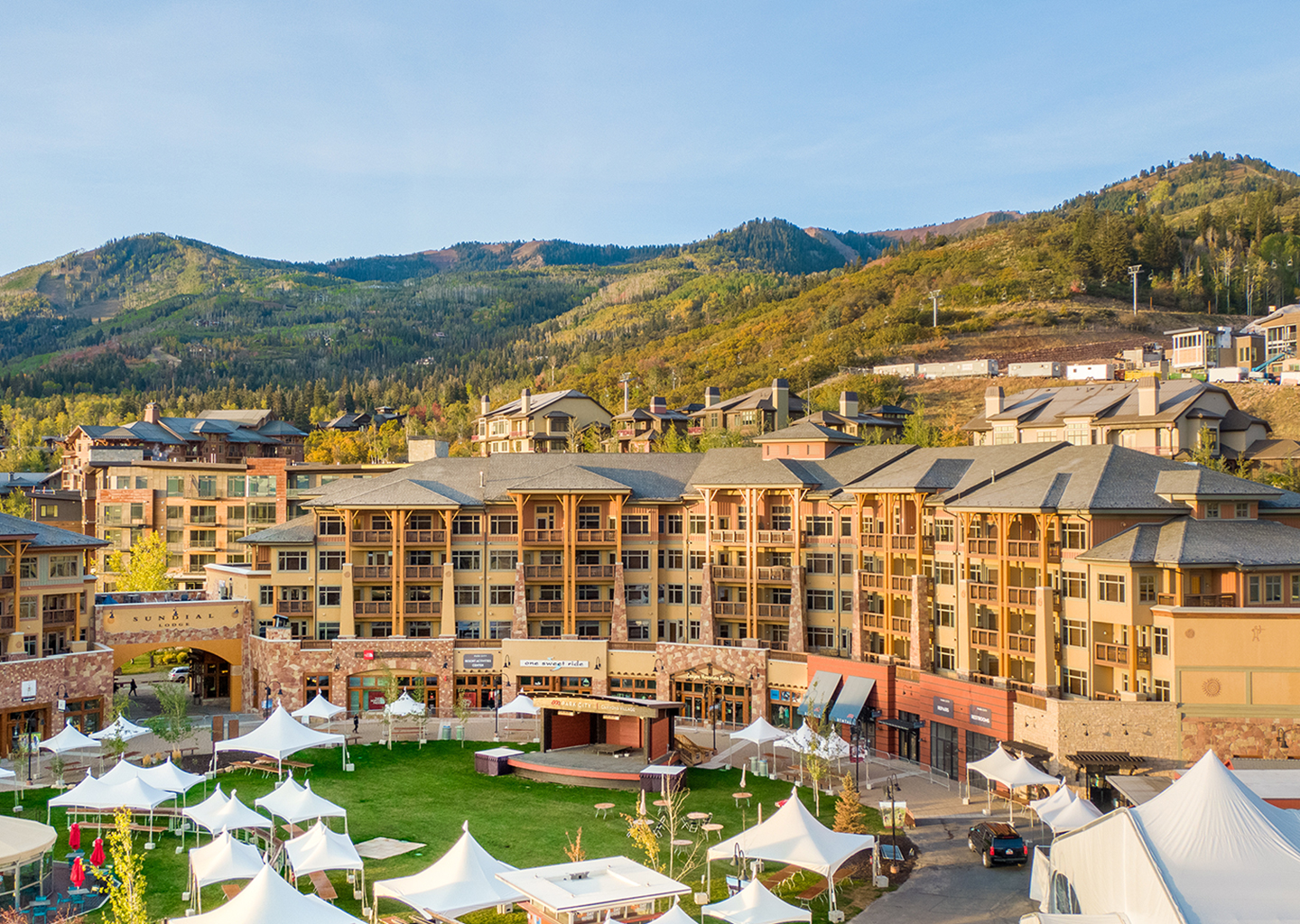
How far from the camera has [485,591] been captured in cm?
5866

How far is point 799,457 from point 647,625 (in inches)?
506

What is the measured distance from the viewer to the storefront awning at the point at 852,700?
4828 cm

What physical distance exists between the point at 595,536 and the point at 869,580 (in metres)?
15.1

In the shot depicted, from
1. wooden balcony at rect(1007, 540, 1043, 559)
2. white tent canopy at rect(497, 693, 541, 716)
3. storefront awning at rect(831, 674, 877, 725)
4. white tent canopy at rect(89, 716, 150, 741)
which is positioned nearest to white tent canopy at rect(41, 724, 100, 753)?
white tent canopy at rect(89, 716, 150, 741)

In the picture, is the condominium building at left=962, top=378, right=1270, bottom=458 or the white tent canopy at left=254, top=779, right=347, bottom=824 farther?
the condominium building at left=962, top=378, right=1270, bottom=458

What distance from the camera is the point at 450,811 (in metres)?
38.9

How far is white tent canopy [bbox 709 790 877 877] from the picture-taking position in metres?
29.0

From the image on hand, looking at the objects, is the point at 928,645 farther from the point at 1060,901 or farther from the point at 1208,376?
the point at 1208,376

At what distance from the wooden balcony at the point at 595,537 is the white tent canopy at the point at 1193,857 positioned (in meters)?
35.9

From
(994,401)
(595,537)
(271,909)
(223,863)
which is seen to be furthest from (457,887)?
(994,401)

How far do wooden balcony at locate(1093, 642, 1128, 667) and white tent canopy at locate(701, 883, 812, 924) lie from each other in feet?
68.5

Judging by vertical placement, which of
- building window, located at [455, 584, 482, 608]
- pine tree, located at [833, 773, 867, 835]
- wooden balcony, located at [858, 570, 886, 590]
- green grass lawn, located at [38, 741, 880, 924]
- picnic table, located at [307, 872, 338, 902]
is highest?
wooden balcony, located at [858, 570, 886, 590]

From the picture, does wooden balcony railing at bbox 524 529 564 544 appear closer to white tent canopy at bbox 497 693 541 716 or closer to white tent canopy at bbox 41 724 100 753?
white tent canopy at bbox 497 693 541 716

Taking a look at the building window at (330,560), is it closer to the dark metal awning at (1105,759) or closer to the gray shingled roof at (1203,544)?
the gray shingled roof at (1203,544)
